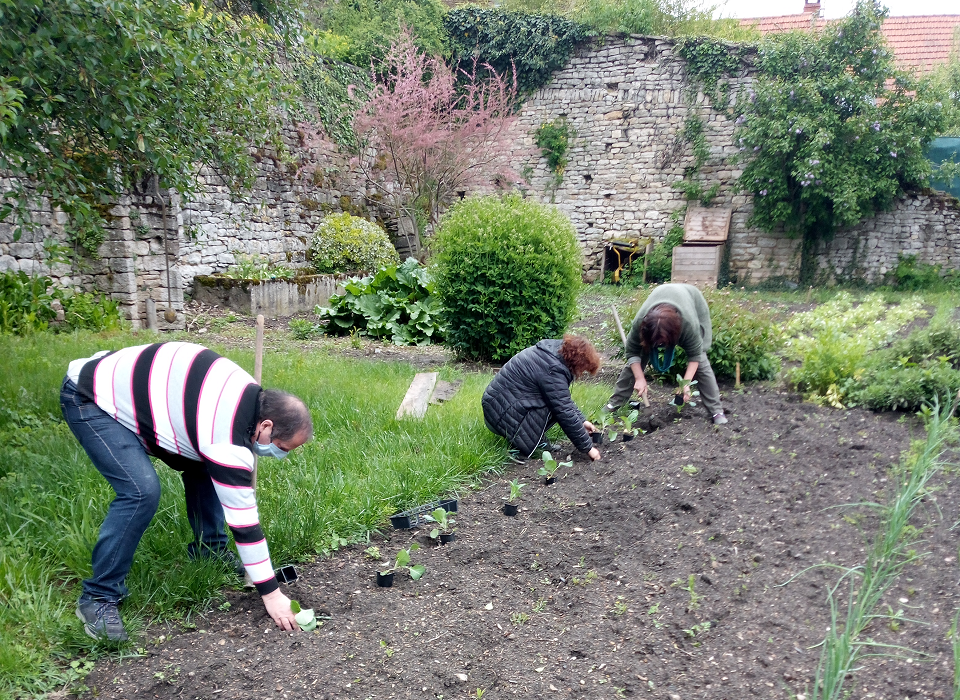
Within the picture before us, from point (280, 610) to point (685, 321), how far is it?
12.1 ft

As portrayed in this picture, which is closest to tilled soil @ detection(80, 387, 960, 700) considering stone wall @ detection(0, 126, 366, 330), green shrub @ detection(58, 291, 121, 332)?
stone wall @ detection(0, 126, 366, 330)

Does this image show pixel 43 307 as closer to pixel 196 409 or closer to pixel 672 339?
pixel 196 409

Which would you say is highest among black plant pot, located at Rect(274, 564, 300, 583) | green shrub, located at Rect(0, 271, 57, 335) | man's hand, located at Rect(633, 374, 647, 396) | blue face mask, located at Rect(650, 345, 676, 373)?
green shrub, located at Rect(0, 271, 57, 335)

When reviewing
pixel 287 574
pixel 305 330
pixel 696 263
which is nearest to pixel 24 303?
pixel 305 330

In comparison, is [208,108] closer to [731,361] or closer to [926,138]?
[731,361]

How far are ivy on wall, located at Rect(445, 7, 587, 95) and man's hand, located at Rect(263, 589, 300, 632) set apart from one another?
15.6 metres

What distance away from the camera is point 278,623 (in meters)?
2.64

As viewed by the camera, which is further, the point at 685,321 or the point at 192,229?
the point at 192,229

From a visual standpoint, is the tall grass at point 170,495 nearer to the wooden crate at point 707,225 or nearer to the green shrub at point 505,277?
the green shrub at point 505,277

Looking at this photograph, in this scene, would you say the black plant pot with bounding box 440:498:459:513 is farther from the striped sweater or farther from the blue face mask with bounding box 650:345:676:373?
the blue face mask with bounding box 650:345:676:373

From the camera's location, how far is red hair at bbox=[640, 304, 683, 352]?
4922mm

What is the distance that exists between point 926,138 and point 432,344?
37.1 ft

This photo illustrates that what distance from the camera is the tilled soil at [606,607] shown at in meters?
2.40

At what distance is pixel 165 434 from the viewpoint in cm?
252
